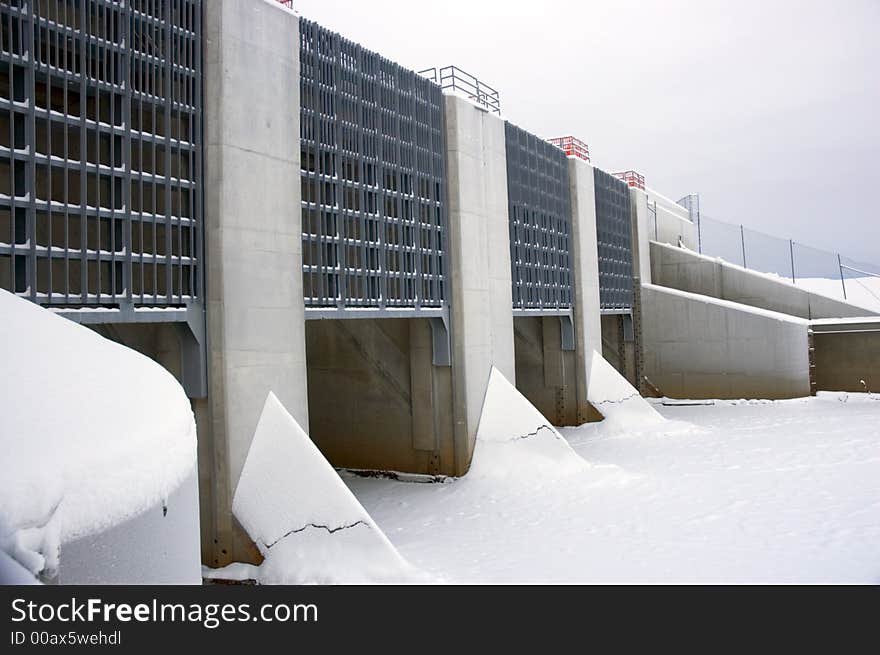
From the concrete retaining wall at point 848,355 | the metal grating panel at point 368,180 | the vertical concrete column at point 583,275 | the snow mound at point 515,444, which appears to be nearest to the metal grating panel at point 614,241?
the vertical concrete column at point 583,275

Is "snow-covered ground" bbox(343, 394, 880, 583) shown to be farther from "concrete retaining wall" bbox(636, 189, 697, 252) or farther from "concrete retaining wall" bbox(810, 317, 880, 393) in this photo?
"concrete retaining wall" bbox(636, 189, 697, 252)

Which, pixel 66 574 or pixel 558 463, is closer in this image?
pixel 66 574

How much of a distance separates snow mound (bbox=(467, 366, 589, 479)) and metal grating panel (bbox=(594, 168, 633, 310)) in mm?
7930

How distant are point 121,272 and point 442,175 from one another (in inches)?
300

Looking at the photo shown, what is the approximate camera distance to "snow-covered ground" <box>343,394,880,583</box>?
8.55m

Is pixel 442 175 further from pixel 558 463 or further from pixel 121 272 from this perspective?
pixel 121 272

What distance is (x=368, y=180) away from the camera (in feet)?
41.1

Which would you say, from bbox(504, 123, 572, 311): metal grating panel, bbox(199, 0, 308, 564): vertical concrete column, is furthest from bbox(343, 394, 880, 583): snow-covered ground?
bbox(504, 123, 572, 311): metal grating panel

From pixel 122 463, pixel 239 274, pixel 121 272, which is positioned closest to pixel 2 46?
pixel 121 272

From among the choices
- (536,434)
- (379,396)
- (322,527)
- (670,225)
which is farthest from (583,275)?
(670,225)

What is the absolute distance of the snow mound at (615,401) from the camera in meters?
19.2

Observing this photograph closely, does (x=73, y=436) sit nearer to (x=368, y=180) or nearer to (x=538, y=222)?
(x=368, y=180)

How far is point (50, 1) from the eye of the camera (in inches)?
308

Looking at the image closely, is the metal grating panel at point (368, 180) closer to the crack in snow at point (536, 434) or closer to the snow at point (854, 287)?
the crack in snow at point (536, 434)
